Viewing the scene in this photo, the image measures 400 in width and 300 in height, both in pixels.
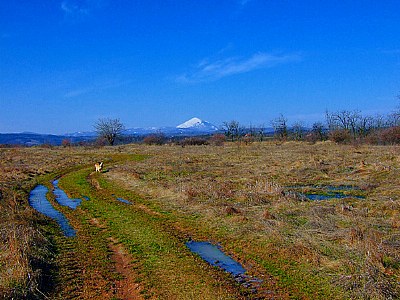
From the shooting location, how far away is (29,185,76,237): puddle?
14.5 meters

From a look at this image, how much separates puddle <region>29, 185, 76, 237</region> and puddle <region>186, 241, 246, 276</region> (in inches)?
197

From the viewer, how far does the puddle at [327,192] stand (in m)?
19.5

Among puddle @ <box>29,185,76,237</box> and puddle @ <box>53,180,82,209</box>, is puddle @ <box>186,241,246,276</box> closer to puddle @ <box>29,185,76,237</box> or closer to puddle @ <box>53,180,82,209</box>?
puddle @ <box>29,185,76,237</box>

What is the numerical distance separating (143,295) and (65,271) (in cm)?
278

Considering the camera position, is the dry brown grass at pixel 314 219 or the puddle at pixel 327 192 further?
the puddle at pixel 327 192

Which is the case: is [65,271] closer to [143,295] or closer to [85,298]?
[85,298]

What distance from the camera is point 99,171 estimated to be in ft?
115

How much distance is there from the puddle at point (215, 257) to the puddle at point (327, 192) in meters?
8.53

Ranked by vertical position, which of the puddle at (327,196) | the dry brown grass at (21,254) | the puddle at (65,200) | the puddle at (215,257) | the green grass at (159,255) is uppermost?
the dry brown grass at (21,254)

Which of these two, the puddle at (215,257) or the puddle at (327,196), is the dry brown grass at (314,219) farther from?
the puddle at (327,196)

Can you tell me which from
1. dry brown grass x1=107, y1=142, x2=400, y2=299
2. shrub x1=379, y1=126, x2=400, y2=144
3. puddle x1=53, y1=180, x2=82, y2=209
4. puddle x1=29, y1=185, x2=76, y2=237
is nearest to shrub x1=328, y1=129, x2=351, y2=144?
→ shrub x1=379, y1=126, x2=400, y2=144

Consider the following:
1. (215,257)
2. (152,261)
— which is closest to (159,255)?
(152,261)

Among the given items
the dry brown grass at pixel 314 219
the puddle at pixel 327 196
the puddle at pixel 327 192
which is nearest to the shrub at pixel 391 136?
the dry brown grass at pixel 314 219

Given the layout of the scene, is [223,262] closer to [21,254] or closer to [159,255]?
[159,255]
